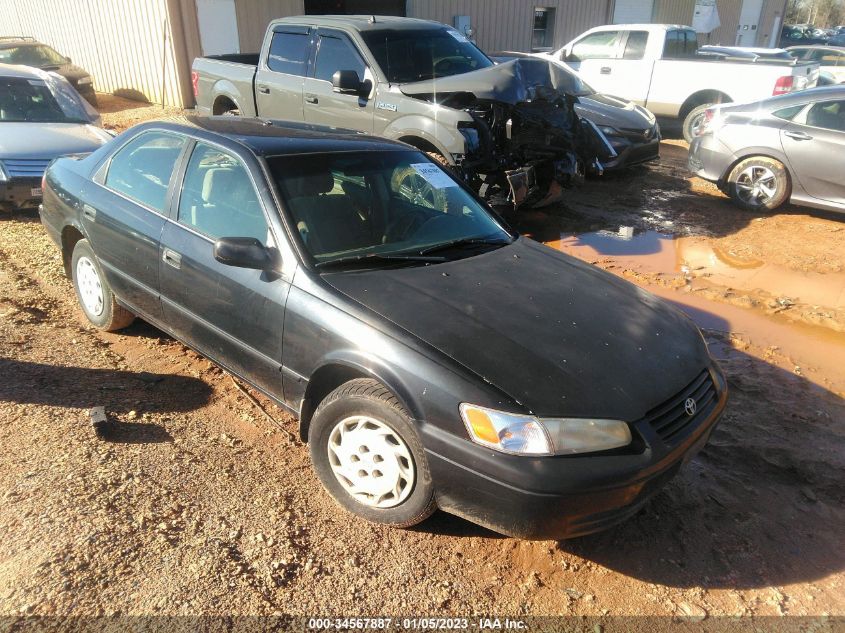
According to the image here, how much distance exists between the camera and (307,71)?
750 centimetres

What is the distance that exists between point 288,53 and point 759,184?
6078mm

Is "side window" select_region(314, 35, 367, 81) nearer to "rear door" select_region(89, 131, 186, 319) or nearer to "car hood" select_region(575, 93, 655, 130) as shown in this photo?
"car hood" select_region(575, 93, 655, 130)

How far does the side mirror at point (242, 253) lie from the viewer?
3.01 metres

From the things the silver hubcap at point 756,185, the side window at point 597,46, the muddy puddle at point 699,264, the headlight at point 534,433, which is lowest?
the muddy puddle at point 699,264

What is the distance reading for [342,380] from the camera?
116 inches

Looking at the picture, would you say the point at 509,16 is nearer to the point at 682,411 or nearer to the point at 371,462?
the point at 682,411

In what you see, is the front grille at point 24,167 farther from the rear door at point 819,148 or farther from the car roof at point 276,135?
the rear door at point 819,148

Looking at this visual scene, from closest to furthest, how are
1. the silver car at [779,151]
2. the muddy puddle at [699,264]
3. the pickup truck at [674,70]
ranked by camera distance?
the muddy puddle at [699,264]
the silver car at [779,151]
the pickup truck at [674,70]

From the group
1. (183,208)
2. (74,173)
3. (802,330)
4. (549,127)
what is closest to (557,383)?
(183,208)

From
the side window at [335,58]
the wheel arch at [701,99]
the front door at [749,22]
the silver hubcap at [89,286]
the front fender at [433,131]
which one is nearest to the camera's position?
the silver hubcap at [89,286]

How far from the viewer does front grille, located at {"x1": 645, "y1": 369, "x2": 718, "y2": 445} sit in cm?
260

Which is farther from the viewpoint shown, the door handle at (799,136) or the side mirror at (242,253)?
the door handle at (799,136)

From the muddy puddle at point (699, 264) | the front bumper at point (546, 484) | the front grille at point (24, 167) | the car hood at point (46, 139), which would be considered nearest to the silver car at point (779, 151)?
the muddy puddle at point (699, 264)

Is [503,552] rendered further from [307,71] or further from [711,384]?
[307,71]
